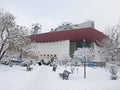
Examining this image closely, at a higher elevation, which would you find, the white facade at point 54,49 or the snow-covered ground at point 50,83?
the white facade at point 54,49

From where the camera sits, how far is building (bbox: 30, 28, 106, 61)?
59.2m

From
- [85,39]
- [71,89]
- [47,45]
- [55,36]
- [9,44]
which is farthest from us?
[47,45]

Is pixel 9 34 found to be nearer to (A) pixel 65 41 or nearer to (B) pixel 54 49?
(A) pixel 65 41

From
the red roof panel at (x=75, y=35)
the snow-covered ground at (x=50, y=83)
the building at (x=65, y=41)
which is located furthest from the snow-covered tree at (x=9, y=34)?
the red roof panel at (x=75, y=35)

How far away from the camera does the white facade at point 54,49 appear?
2601 inches

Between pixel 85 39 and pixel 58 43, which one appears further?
pixel 58 43

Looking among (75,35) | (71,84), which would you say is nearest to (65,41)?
(75,35)

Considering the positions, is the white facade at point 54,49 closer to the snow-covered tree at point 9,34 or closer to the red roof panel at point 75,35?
the red roof panel at point 75,35

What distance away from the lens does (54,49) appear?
7100cm

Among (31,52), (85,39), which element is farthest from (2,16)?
(85,39)

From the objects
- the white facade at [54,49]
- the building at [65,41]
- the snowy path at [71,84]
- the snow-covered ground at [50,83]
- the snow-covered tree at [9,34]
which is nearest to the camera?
the snow-covered ground at [50,83]

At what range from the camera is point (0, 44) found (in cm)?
2622

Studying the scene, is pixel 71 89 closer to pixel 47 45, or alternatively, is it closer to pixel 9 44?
pixel 9 44

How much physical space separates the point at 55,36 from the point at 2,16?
139 ft
